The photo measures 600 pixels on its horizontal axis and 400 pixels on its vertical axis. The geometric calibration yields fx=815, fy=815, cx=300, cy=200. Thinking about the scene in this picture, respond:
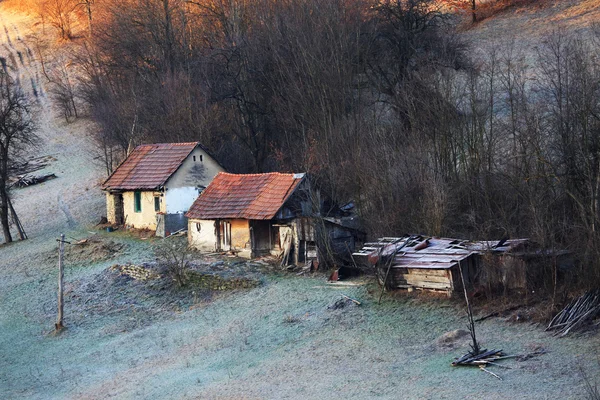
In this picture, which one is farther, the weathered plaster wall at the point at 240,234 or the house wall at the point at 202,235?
the house wall at the point at 202,235

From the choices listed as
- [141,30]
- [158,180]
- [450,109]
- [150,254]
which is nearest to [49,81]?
[141,30]

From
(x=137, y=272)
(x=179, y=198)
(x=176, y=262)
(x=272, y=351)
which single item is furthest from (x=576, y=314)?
(x=179, y=198)

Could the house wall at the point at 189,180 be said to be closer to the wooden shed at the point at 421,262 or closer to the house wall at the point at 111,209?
the house wall at the point at 111,209

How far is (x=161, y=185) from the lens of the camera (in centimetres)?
3647

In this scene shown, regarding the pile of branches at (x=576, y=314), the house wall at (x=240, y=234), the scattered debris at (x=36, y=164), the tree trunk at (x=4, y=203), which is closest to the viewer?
the pile of branches at (x=576, y=314)

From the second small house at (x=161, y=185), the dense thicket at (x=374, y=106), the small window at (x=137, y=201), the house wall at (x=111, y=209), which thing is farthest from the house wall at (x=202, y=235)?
the house wall at (x=111, y=209)

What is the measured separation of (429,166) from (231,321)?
8.73 meters

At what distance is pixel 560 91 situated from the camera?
24.0 meters

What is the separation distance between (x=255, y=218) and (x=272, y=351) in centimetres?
949

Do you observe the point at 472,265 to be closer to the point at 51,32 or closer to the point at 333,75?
the point at 333,75

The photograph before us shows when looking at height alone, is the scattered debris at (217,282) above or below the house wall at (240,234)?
below

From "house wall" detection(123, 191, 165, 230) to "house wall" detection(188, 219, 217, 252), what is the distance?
4314 millimetres

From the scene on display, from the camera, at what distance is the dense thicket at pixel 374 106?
78.0 ft

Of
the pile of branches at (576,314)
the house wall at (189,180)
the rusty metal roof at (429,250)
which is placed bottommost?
the pile of branches at (576,314)
